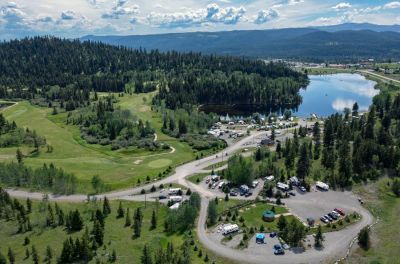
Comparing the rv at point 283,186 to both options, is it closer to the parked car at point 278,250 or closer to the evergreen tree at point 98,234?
the parked car at point 278,250

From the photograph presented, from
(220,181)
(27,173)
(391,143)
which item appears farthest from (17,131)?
(391,143)

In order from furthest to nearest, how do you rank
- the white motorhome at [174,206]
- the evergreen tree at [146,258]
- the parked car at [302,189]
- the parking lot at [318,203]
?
1. the parked car at [302,189]
2. the white motorhome at [174,206]
3. the parking lot at [318,203]
4. the evergreen tree at [146,258]

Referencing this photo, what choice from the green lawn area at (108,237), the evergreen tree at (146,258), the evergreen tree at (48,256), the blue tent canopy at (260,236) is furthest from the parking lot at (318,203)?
the evergreen tree at (48,256)

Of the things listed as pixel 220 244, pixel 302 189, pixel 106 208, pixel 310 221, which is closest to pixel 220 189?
pixel 302 189

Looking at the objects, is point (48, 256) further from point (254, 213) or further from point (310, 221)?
point (310, 221)

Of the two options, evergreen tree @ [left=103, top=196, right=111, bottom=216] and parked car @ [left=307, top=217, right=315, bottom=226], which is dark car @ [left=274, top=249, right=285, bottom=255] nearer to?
parked car @ [left=307, top=217, right=315, bottom=226]

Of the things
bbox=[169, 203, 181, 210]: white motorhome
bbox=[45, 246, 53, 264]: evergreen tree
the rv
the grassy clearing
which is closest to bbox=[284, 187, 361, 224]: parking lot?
the rv
